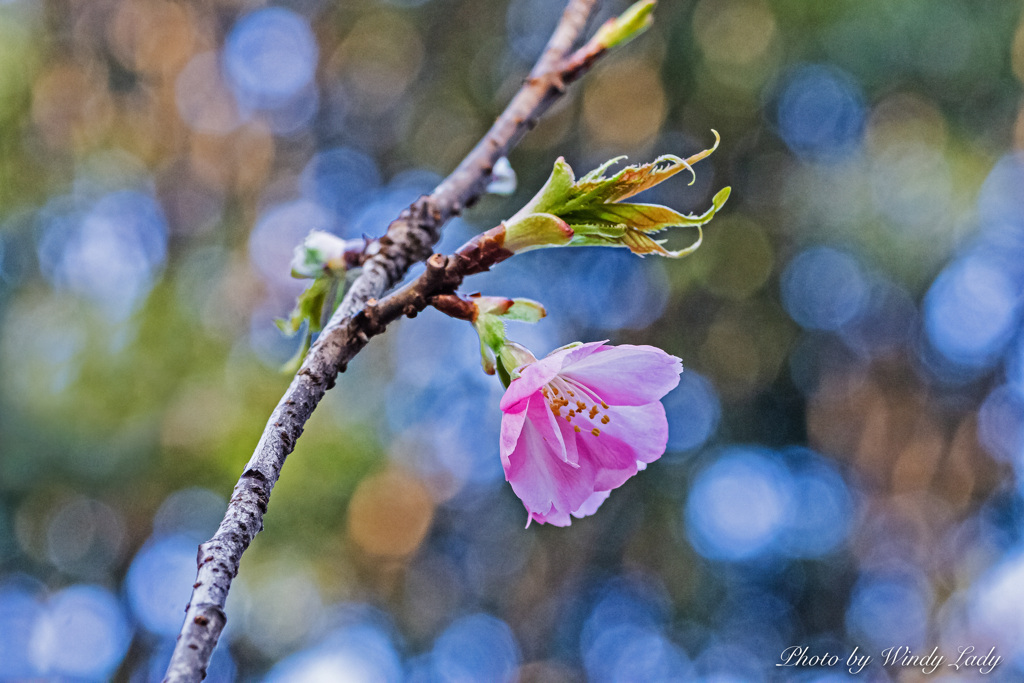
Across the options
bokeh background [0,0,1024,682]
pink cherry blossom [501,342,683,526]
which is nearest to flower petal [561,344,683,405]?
pink cherry blossom [501,342,683,526]

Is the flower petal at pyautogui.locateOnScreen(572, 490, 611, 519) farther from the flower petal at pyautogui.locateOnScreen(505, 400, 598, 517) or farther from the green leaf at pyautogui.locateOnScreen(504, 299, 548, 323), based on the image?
the green leaf at pyautogui.locateOnScreen(504, 299, 548, 323)

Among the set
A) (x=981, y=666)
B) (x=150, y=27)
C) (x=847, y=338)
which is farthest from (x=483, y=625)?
(x=150, y=27)

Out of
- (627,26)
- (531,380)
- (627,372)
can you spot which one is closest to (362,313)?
(531,380)

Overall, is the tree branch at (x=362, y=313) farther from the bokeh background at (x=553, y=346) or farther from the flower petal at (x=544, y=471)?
the bokeh background at (x=553, y=346)

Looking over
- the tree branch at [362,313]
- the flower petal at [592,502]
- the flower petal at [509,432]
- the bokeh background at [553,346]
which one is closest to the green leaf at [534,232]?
the tree branch at [362,313]

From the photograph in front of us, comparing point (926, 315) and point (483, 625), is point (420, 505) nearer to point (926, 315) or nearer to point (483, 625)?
point (483, 625)

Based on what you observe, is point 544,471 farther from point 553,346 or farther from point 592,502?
point 553,346
